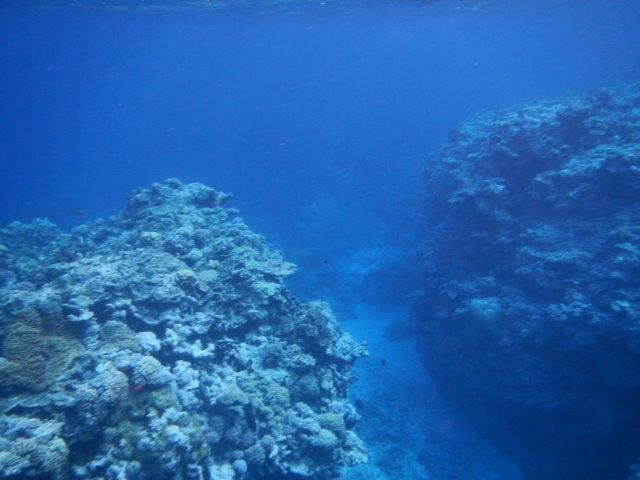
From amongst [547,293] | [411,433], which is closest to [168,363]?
[411,433]

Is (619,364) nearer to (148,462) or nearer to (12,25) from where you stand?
(148,462)

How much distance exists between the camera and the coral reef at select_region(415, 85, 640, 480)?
10586 millimetres

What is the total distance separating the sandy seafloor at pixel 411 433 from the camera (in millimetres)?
12297

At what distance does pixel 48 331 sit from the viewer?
7629 millimetres

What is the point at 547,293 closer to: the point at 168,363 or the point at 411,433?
the point at 411,433

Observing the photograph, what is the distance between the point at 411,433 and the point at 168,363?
9.15 m

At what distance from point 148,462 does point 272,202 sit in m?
31.3

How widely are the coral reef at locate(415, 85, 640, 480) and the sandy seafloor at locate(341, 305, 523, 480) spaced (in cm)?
68

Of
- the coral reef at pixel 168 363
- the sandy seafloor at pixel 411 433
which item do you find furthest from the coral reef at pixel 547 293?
the coral reef at pixel 168 363

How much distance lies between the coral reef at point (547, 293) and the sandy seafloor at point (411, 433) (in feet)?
2.22

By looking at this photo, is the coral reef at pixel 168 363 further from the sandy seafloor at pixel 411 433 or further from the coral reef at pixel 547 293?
the coral reef at pixel 547 293

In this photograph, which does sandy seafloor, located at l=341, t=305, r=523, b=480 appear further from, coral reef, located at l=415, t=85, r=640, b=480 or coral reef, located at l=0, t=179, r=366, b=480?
coral reef, located at l=0, t=179, r=366, b=480

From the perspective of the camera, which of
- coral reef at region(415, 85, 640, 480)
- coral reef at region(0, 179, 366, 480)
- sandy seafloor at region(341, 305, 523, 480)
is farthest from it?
sandy seafloor at region(341, 305, 523, 480)

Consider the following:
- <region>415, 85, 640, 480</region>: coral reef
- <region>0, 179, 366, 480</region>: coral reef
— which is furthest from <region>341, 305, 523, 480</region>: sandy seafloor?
<region>0, 179, 366, 480</region>: coral reef
